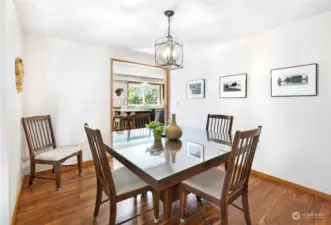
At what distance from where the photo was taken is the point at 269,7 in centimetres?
191

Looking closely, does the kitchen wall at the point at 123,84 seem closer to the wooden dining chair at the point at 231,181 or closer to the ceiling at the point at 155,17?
the ceiling at the point at 155,17

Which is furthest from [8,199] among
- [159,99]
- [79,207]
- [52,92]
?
[159,99]

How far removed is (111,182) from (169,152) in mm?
531

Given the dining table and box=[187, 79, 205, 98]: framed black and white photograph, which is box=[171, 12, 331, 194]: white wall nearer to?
box=[187, 79, 205, 98]: framed black and white photograph

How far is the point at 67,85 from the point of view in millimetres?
2928

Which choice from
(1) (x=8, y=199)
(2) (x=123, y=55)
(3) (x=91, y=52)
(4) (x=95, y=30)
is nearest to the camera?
(1) (x=8, y=199)

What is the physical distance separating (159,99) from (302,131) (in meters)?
7.44

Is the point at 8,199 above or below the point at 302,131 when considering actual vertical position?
below

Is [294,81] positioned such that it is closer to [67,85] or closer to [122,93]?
[67,85]

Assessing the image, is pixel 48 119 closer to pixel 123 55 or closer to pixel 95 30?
pixel 95 30

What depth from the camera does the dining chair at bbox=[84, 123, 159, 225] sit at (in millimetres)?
1341

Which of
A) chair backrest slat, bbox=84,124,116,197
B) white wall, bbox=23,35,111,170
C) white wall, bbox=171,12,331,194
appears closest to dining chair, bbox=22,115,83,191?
white wall, bbox=23,35,111,170

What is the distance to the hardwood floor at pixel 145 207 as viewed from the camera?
170 centimetres

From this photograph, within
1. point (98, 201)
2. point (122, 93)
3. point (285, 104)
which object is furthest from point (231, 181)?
point (122, 93)
